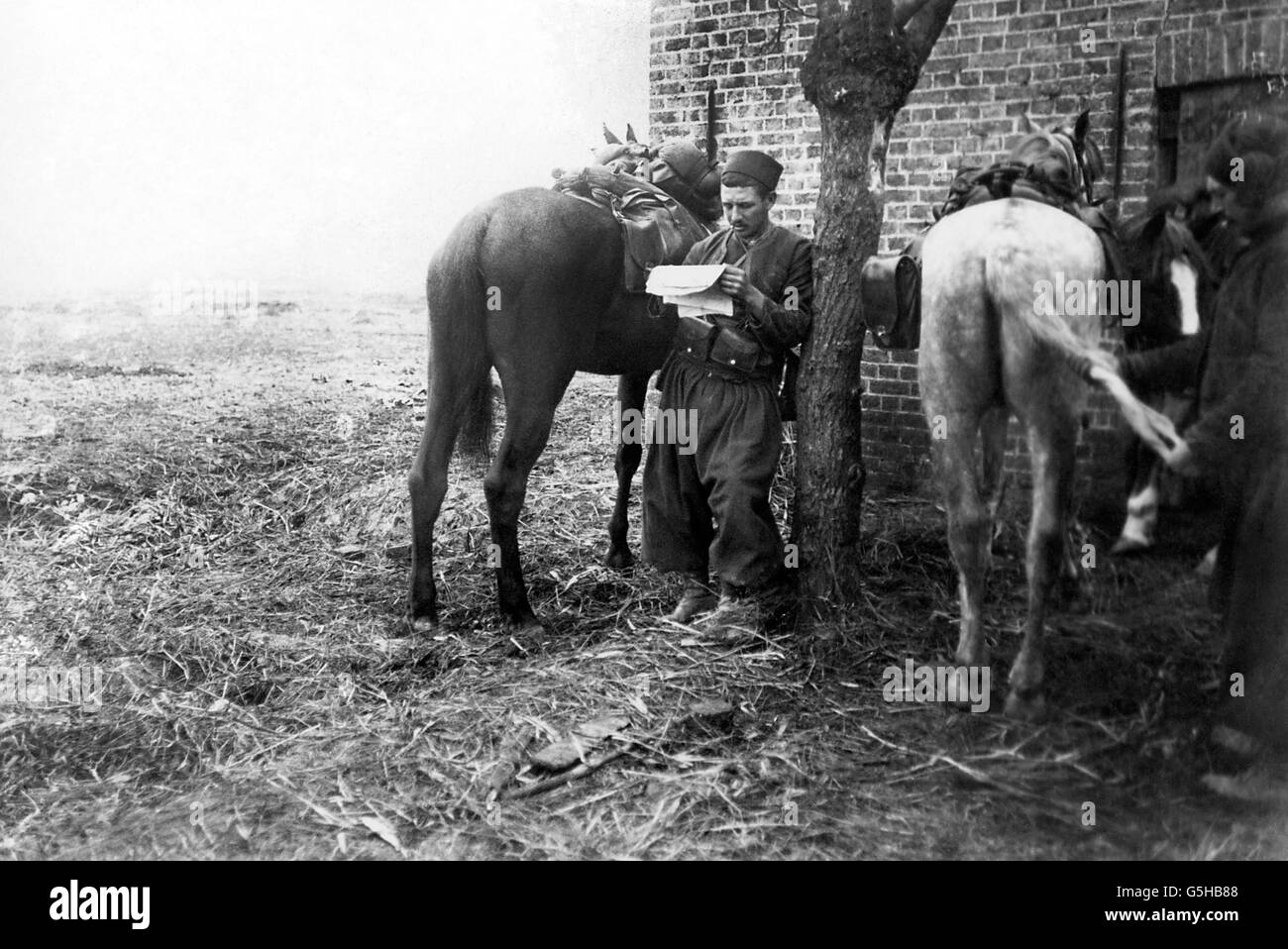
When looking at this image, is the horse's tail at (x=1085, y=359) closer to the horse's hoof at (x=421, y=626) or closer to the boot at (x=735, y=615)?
the boot at (x=735, y=615)

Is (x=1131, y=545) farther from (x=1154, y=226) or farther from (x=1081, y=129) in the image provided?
(x=1081, y=129)

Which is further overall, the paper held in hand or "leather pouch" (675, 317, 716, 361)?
"leather pouch" (675, 317, 716, 361)

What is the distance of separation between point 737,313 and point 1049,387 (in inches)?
54.9

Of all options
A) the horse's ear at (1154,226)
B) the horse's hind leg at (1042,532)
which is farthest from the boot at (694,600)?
the horse's ear at (1154,226)

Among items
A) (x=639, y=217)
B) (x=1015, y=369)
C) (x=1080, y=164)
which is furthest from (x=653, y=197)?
(x=1015, y=369)

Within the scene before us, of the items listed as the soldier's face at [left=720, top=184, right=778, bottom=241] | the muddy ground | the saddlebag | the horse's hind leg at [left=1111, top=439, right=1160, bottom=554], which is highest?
the soldier's face at [left=720, top=184, right=778, bottom=241]

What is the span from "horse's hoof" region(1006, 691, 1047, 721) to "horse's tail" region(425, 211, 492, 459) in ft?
8.07

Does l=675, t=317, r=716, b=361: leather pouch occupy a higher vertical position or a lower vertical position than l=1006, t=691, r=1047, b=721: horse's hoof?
higher

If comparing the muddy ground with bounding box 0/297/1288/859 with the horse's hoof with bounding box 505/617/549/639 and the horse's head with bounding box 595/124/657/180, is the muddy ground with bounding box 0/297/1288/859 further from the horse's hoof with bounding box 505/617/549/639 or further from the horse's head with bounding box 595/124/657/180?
the horse's head with bounding box 595/124/657/180

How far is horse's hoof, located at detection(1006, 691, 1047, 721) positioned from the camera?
3305 millimetres

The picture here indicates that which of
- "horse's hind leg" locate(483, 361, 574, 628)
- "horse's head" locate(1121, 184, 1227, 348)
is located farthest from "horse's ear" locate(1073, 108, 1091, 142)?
"horse's hind leg" locate(483, 361, 574, 628)

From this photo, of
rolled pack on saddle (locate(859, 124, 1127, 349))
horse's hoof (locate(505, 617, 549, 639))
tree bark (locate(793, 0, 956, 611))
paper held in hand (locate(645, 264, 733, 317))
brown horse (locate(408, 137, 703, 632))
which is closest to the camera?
rolled pack on saddle (locate(859, 124, 1127, 349))

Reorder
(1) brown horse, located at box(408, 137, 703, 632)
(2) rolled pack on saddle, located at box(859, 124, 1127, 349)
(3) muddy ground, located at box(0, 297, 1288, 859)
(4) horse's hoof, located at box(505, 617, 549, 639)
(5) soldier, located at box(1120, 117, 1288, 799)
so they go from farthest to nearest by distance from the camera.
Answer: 1. (4) horse's hoof, located at box(505, 617, 549, 639)
2. (1) brown horse, located at box(408, 137, 703, 632)
3. (2) rolled pack on saddle, located at box(859, 124, 1127, 349)
4. (3) muddy ground, located at box(0, 297, 1288, 859)
5. (5) soldier, located at box(1120, 117, 1288, 799)
